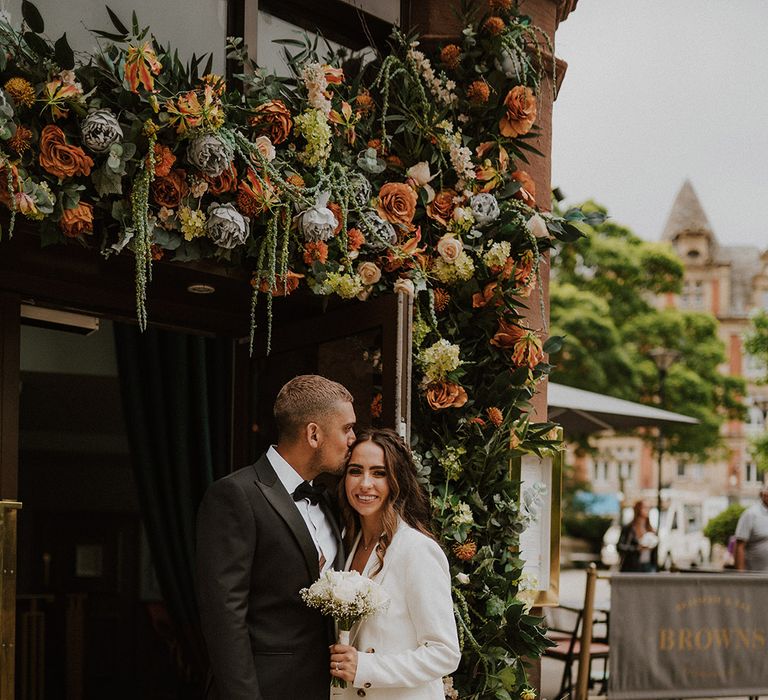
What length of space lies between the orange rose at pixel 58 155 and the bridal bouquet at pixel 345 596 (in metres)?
1.94

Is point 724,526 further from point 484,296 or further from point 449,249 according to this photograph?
point 449,249

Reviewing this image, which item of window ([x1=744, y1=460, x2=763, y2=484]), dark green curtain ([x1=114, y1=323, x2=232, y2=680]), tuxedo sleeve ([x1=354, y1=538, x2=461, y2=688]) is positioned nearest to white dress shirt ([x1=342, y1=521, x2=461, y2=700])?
tuxedo sleeve ([x1=354, y1=538, x2=461, y2=688])

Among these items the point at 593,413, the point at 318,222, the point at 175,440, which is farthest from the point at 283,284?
the point at 593,413

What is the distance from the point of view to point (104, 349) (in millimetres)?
8797

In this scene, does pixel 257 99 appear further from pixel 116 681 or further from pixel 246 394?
pixel 116 681

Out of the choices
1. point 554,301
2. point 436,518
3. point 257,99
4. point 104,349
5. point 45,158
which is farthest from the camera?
point 554,301

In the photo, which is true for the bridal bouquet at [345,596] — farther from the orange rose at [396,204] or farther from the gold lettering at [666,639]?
the gold lettering at [666,639]

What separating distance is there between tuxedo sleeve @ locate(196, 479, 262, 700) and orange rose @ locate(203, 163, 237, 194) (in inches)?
58.8

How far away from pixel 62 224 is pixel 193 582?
10.2 feet

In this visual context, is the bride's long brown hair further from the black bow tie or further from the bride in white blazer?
the black bow tie

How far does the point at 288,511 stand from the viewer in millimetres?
3879

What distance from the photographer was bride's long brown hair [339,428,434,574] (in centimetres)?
404

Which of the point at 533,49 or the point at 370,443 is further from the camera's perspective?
the point at 533,49

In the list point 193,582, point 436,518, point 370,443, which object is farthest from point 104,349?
point 370,443
